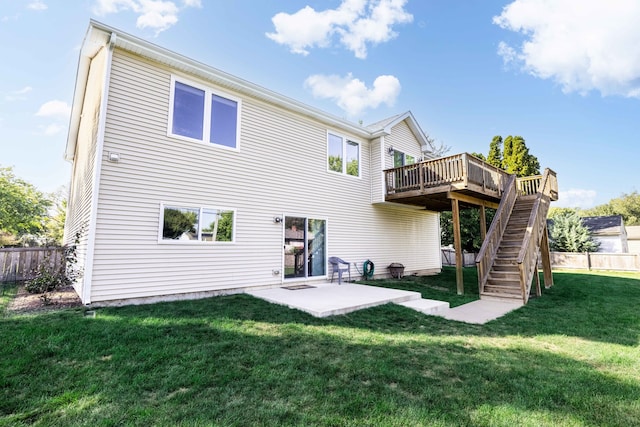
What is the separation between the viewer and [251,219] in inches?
317

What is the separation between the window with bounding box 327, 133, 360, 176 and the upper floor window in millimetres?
1879

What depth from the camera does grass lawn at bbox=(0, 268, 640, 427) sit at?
2410 millimetres

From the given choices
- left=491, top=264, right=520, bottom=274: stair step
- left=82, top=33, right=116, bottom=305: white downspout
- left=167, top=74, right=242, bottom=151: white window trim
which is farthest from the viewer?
left=491, top=264, right=520, bottom=274: stair step

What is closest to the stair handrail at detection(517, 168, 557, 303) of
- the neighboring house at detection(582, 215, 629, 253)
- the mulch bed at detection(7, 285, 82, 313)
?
the mulch bed at detection(7, 285, 82, 313)

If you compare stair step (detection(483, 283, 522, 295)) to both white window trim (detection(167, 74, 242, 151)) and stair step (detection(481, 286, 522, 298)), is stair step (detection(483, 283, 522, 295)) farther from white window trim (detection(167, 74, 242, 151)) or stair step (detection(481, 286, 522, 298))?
white window trim (detection(167, 74, 242, 151))

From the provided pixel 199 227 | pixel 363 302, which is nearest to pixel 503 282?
pixel 363 302

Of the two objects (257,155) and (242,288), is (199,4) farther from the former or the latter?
(242,288)

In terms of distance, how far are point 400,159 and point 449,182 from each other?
11.5ft

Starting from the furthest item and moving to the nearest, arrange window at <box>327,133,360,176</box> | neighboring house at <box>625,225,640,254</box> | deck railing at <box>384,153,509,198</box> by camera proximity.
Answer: neighboring house at <box>625,225,640,254</box> → window at <box>327,133,360,176</box> → deck railing at <box>384,153,509,198</box>

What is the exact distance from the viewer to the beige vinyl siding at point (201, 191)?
6.09 metres

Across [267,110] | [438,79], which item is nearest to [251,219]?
[267,110]

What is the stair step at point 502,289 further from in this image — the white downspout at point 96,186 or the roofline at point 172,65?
the white downspout at point 96,186

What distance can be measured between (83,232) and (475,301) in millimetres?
10048

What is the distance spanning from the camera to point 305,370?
10.6ft
